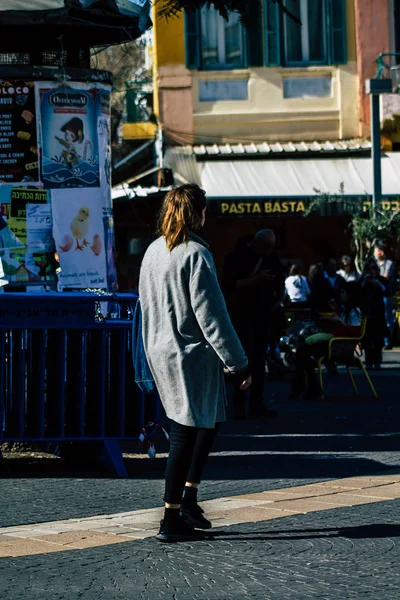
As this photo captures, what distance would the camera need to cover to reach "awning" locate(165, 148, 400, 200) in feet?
83.8

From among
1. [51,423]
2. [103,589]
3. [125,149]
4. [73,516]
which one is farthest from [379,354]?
[125,149]

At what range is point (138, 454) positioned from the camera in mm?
9648

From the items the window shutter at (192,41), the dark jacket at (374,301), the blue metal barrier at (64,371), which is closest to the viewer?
the blue metal barrier at (64,371)

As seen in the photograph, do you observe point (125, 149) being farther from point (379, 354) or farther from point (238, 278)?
point (238, 278)

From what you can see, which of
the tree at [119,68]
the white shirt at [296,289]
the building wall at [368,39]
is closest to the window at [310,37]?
the building wall at [368,39]

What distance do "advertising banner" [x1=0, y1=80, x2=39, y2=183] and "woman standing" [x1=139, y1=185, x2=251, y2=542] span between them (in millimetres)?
3380

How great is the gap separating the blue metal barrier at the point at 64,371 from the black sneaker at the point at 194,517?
2088 millimetres

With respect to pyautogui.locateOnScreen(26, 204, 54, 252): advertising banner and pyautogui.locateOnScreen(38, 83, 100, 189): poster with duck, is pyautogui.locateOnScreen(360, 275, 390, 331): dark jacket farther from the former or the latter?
pyautogui.locateOnScreen(26, 204, 54, 252): advertising banner

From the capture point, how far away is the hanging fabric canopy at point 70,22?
9312 millimetres

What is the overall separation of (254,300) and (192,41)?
16.1 m

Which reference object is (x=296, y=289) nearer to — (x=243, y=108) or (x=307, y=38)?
(x=243, y=108)

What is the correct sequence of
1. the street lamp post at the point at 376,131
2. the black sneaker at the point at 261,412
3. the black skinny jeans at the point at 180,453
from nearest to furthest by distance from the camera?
the black skinny jeans at the point at 180,453 < the black sneaker at the point at 261,412 < the street lamp post at the point at 376,131

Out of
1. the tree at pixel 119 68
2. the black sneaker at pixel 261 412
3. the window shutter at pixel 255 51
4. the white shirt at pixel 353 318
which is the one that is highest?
the tree at pixel 119 68

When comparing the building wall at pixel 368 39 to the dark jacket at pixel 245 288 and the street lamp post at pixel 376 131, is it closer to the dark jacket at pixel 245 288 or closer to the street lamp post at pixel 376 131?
the street lamp post at pixel 376 131
